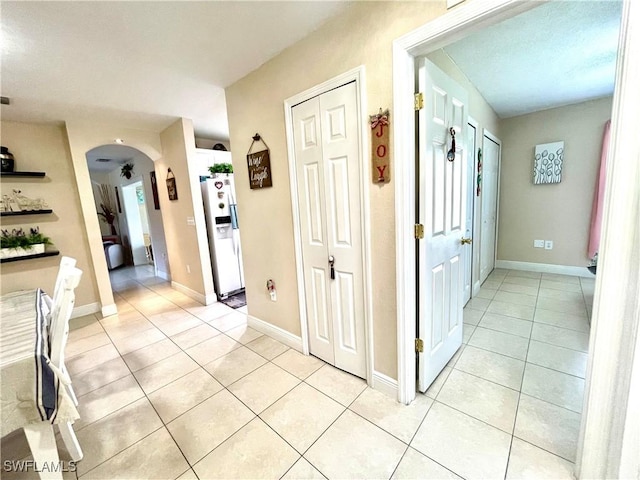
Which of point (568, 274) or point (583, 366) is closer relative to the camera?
point (583, 366)

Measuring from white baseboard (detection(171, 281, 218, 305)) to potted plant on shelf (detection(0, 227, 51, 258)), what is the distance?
162cm

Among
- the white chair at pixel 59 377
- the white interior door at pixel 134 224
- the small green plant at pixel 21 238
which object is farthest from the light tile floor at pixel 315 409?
the white interior door at pixel 134 224

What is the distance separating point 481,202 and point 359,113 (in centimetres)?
250

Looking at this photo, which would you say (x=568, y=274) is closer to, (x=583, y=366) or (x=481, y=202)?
(x=481, y=202)

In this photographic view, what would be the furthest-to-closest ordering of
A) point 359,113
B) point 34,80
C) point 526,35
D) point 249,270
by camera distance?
point 249,270 < point 34,80 < point 526,35 < point 359,113

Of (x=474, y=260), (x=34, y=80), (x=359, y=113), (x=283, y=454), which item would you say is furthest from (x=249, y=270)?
(x=474, y=260)

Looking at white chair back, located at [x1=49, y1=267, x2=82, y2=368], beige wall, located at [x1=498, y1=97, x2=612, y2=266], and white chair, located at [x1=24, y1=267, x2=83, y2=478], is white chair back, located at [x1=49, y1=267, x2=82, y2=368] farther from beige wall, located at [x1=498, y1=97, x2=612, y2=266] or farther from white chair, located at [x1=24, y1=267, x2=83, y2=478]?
beige wall, located at [x1=498, y1=97, x2=612, y2=266]

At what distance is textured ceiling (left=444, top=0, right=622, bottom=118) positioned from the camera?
171 cm

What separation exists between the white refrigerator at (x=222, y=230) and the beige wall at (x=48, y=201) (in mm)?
1538

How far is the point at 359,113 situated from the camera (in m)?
1.54

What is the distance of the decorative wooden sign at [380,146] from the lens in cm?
145

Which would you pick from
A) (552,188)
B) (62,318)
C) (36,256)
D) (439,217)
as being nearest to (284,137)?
(439,217)

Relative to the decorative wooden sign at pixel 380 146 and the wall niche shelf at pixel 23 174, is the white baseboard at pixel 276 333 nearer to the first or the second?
the decorative wooden sign at pixel 380 146

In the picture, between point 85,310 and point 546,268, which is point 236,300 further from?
point 546,268
